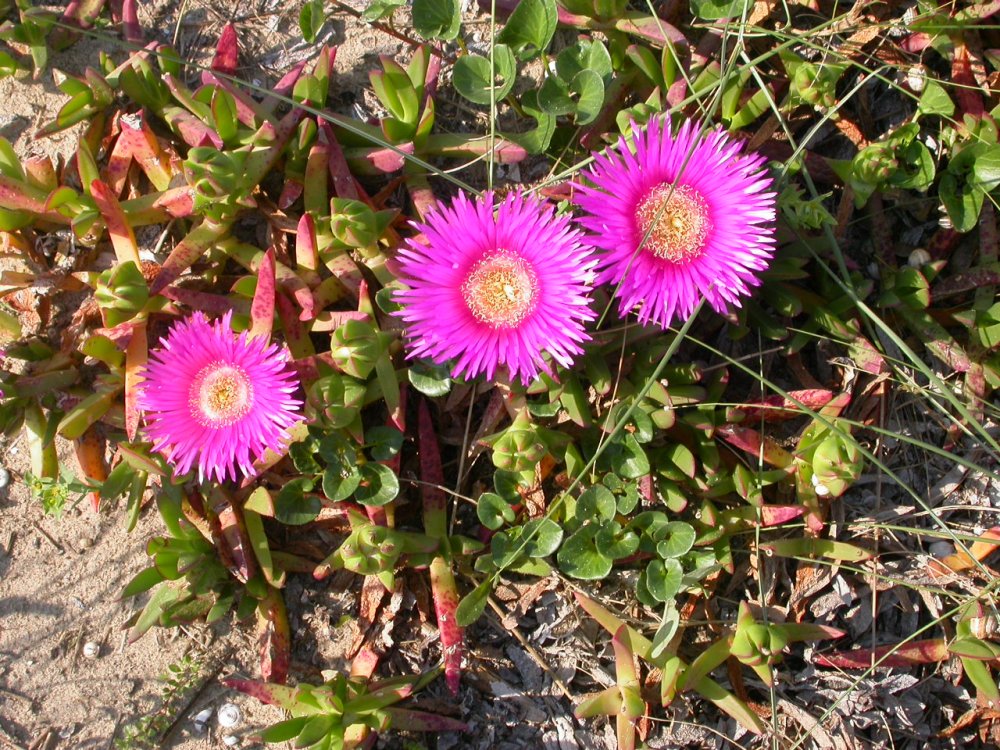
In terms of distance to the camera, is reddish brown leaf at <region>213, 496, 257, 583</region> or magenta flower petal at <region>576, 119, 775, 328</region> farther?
reddish brown leaf at <region>213, 496, 257, 583</region>

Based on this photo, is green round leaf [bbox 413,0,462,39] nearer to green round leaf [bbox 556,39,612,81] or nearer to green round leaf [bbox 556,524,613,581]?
green round leaf [bbox 556,39,612,81]

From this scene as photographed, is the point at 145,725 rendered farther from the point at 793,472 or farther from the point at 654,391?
the point at 793,472

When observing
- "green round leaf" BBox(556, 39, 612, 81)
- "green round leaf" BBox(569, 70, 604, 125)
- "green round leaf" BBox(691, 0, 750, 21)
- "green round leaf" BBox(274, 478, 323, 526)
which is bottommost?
"green round leaf" BBox(274, 478, 323, 526)

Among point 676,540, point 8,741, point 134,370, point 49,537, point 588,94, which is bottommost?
point 8,741

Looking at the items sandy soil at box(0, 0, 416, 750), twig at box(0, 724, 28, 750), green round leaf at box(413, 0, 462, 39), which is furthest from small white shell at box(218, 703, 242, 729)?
green round leaf at box(413, 0, 462, 39)

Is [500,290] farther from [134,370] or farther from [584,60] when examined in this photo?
[134,370]

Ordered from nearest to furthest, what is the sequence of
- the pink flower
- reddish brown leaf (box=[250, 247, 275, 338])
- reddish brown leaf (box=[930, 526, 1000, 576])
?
the pink flower → reddish brown leaf (box=[250, 247, 275, 338]) → reddish brown leaf (box=[930, 526, 1000, 576])

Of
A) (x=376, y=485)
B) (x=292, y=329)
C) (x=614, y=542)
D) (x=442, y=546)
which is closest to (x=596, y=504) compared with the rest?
(x=614, y=542)
